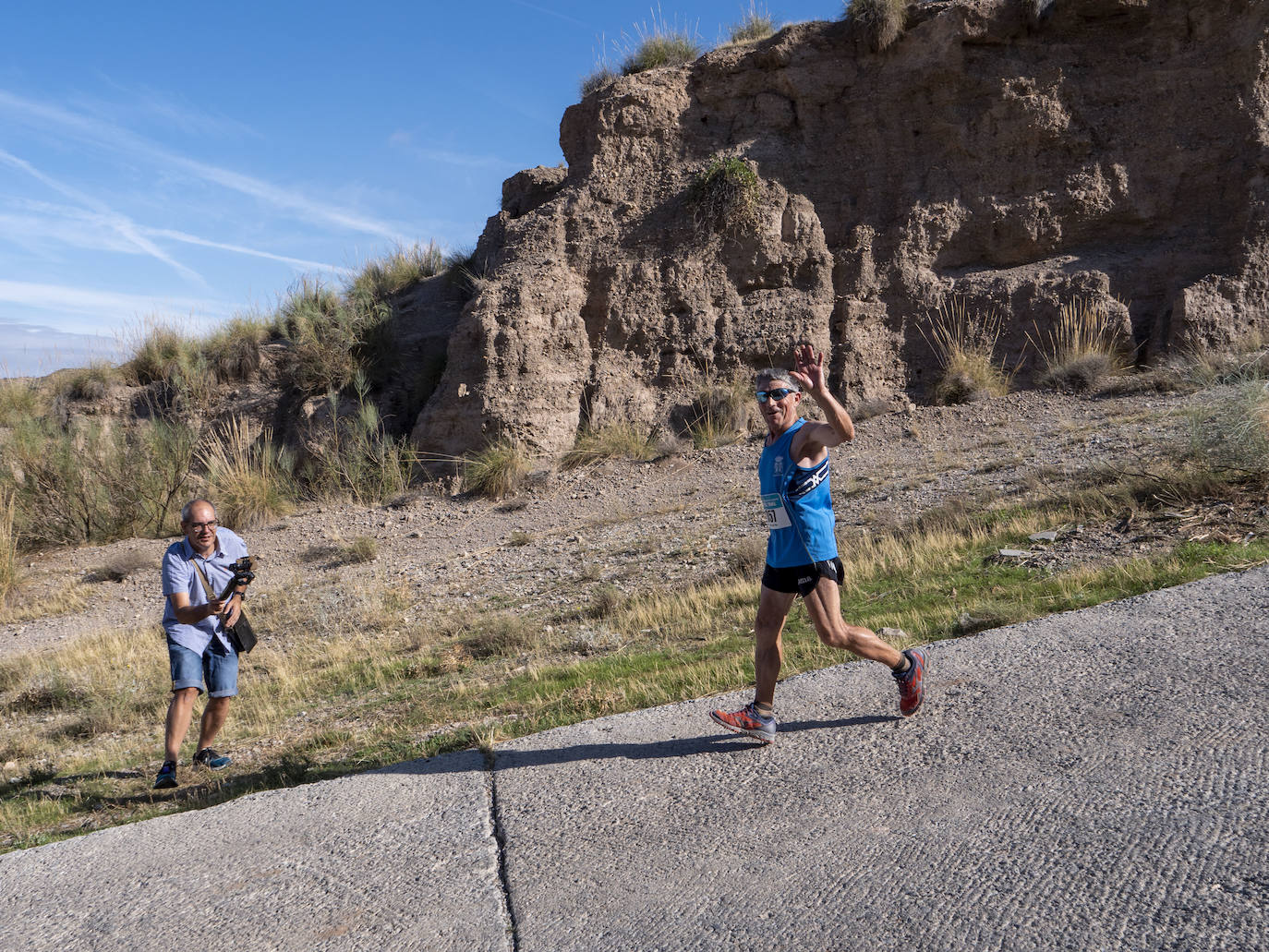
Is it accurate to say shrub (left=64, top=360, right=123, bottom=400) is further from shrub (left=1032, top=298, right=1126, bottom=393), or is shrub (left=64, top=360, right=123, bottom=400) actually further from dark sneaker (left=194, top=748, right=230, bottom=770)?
shrub (left=1032, top=298, right=1126, bottom=393)

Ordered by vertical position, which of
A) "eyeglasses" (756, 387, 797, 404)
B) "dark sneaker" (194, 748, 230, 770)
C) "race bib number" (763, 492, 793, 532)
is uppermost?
"eyeglasses" (756, 387, 797, 404)

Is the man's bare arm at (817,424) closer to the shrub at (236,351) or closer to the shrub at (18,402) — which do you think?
the shrub at (236,351)

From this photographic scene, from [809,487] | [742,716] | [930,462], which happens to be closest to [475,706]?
[742,716]

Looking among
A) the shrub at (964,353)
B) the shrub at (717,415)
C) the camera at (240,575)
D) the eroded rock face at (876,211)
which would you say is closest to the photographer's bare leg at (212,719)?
the camera at (240,575)

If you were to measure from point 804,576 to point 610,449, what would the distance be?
11415 millimetres

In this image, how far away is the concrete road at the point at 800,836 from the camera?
3223 mm

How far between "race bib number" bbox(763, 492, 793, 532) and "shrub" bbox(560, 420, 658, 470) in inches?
428

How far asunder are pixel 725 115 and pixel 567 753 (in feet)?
48.7

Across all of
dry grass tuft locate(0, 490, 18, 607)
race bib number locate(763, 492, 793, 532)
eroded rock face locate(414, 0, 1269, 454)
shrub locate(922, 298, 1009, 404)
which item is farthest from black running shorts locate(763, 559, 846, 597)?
dry grass tuft locate(0, 490, 18, 607)

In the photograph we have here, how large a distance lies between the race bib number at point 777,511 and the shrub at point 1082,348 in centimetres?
1108

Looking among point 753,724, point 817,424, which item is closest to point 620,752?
point 753,724

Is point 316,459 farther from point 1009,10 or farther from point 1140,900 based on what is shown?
point 1140,900

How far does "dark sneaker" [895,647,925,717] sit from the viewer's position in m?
4.80

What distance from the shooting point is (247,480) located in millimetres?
15758
